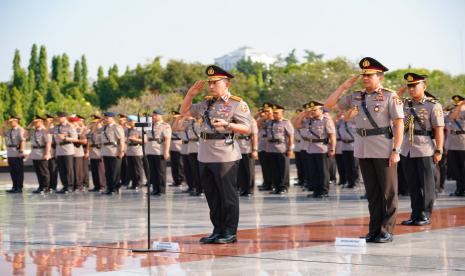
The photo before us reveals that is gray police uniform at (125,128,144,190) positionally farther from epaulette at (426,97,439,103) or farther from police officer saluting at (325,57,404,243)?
police officer saluting at (325,57,404,243)

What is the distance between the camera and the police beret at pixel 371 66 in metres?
10.9

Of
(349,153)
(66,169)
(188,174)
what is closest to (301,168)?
(349,153)

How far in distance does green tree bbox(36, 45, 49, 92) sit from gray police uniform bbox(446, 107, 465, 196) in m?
74.1

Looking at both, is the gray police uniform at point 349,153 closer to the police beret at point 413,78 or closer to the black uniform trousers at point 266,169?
the black uniform trousers at point 266,169

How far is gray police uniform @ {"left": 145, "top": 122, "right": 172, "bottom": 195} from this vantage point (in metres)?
21.1

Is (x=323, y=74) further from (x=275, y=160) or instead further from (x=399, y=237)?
(x=399, y=237)

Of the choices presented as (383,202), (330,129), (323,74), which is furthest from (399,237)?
(323,74)

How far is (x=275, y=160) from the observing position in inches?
840

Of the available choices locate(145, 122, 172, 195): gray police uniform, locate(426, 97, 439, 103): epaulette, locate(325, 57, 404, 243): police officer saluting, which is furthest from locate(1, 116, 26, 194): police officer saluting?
locate(325, 57, 404, 243): police officer saluting

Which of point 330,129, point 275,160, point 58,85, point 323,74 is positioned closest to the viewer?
point 330,129

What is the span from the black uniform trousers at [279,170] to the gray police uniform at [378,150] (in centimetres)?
958

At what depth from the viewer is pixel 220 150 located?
11.2 m

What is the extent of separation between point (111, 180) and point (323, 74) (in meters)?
53.9

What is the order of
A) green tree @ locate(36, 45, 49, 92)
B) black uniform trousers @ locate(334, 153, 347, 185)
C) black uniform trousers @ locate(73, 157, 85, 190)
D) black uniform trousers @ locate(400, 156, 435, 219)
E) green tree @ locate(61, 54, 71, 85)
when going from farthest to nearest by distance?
green tree @ locate(61, 54, 71, 85), green tree @ locate(36, 45, 49, 92), black uniform trousers @ locate(73, 157, 85, 190), black uniform trousers @ locate(334, 153, 347, 185), black uniform trousers @ locate(400, 156, 435, 219)
